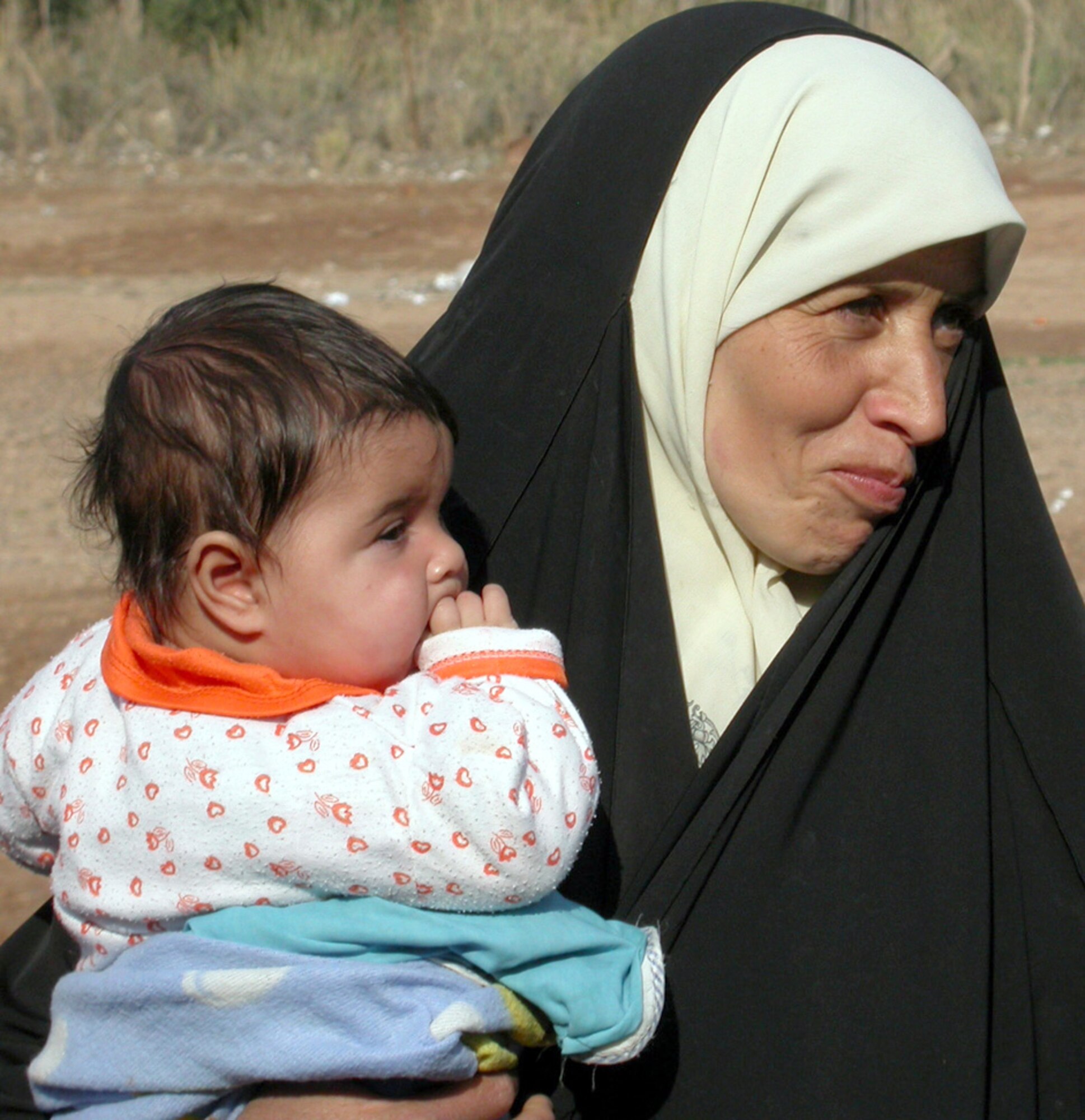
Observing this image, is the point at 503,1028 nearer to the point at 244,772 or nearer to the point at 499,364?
the point at 244,772

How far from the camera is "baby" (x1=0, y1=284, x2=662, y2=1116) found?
1.66 m

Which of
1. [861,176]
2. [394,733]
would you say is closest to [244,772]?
[394,733]

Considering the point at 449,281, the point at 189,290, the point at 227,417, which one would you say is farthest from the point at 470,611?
the point at 189,290

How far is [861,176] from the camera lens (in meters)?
2.19

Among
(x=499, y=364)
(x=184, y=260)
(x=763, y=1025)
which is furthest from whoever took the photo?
(x=184, y=260)

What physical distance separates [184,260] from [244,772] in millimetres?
9604

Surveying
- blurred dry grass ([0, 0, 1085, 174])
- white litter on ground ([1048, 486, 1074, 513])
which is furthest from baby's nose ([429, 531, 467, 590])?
blurred dry grass ([0, 0, 1085, 174])

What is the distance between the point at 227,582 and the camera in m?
1.82

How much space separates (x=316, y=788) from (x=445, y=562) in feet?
1.15

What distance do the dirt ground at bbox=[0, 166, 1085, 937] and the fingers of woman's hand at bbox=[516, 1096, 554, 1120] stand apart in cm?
245

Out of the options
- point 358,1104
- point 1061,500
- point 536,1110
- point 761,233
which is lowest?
point 1061,500

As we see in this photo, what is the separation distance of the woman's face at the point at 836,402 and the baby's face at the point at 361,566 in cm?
55

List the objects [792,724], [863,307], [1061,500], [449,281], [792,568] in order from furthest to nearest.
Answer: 1. [449,281]
2. [1061,500]
3. [792,568]
4. [863,307]
5. [792,724]

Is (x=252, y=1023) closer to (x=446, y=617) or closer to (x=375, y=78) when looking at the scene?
(x=446, y=617)
